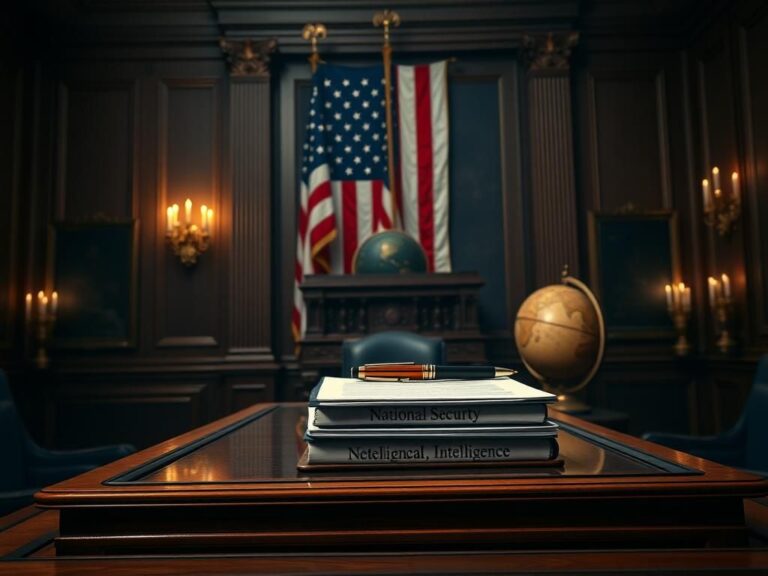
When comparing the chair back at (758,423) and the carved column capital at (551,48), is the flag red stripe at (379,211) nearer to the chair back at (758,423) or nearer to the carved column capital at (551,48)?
the carved column capital at (551,48)

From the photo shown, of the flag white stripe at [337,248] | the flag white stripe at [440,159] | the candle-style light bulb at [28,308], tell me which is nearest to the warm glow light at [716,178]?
the flag white stripe at [440,159]

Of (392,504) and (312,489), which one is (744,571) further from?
(312,489)

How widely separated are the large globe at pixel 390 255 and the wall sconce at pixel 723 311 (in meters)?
2.42

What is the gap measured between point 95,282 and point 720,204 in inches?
215

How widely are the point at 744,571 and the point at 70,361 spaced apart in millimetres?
6091

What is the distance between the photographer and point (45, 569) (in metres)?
0.82

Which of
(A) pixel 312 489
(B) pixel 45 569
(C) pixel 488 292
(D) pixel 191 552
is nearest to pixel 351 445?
(A) pixel 312 489

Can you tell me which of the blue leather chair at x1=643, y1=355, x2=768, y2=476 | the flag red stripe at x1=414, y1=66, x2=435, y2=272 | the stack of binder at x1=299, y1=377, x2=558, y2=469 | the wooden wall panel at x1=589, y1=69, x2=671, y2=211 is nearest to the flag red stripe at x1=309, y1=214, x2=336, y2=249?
the flag red stripe at x1=414, y1=66, x2=435, y2=272

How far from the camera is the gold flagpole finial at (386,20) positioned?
19.5 feet

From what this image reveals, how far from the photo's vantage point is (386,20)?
5.96m

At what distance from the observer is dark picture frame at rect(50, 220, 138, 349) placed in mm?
5969

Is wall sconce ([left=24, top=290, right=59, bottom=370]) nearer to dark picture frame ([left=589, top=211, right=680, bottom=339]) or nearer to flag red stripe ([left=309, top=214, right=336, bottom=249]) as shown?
flag red stripe ([left=309, top=214, right=336, bottom=249])

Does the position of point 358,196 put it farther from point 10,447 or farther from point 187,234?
point 10,447

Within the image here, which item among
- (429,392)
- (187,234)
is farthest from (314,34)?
(429,392)
